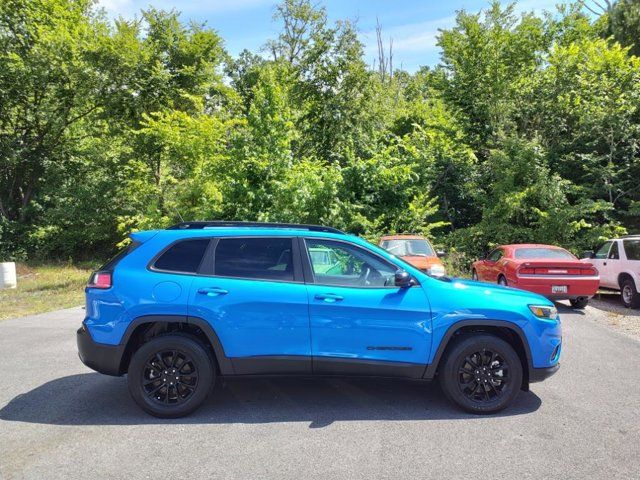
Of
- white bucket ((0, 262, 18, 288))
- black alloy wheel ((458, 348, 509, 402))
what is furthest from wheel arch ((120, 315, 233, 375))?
white bucket ((0, 262, 18, 288))

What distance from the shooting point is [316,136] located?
78.9 ft

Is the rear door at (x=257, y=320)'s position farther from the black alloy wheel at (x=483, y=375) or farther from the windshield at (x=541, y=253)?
the windshield at (x=541, y=253)

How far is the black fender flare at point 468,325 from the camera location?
470cm

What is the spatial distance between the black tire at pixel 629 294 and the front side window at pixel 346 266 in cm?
A: 895

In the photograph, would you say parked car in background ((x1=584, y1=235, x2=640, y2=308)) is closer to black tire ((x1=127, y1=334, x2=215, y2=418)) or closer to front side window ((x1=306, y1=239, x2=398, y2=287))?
front side window ((x1=306, y1=239, x2=398, y2=287))

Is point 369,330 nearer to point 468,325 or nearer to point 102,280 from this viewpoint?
point 468,325

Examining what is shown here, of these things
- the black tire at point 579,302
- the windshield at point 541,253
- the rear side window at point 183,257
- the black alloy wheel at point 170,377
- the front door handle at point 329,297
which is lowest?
the black tire at point 579,302

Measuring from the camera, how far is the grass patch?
38.5ft

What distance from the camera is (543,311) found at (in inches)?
192

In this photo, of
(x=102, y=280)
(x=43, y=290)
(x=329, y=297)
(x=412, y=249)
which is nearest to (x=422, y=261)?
(x=412, y=249)

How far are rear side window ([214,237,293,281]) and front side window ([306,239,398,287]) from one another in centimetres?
25

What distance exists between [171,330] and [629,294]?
10709 millimetres

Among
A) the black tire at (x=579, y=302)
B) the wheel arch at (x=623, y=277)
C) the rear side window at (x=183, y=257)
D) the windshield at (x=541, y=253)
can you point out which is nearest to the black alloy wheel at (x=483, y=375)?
the rear side window at (x=183, y=257)

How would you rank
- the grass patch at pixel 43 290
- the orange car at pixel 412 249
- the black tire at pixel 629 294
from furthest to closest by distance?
1. the orange car at pixel 412 249
2. the grass patch at pixel 43 290
3. the black tire at pixel 629 294
